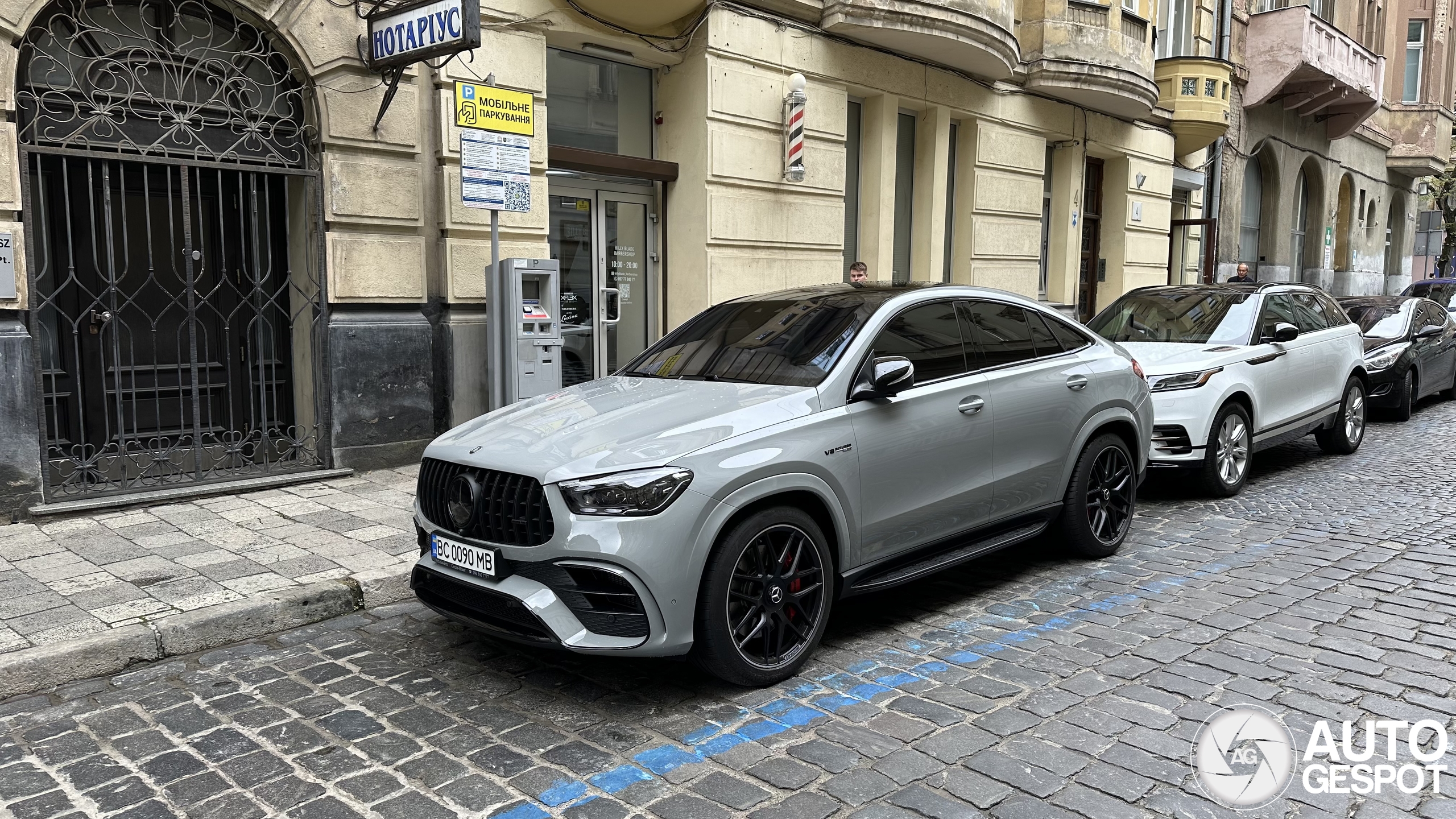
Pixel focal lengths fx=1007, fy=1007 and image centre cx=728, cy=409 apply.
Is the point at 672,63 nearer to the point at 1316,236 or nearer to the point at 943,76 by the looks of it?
the point at 943,76

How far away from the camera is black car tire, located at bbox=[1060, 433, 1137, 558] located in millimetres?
5828

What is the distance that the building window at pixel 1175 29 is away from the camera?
60.2 feet

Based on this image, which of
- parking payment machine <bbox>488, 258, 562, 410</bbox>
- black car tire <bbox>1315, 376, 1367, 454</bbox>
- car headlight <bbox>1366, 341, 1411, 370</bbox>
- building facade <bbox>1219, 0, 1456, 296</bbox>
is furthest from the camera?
building facade <bbox>1219, 0, 1456, 296</bbox>

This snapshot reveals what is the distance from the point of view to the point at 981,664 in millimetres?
4434

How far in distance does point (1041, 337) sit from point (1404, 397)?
9.11 meters

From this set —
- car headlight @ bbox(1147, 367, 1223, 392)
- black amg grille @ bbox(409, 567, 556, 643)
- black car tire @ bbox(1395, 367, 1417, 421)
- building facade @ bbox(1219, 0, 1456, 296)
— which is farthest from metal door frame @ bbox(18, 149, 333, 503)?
building facade @ bbox(1219, 0, 1456, 296)

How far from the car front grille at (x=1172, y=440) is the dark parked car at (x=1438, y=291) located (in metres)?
11.4

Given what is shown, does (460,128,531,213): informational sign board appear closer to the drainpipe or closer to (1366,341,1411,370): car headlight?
(1366,341,1411,370): car headlight

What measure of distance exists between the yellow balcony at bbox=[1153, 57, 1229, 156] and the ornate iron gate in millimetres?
15349

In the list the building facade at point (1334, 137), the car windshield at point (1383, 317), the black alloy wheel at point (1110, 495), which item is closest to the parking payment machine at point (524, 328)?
the black alloy wheel at point (1110, 495)

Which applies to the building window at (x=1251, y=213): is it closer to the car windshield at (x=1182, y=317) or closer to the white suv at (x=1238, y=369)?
the white suv at (x=1238, y=369)

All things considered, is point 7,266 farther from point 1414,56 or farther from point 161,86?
point 1414,56

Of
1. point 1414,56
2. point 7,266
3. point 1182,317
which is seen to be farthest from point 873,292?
point 1414,56

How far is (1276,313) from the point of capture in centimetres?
883
